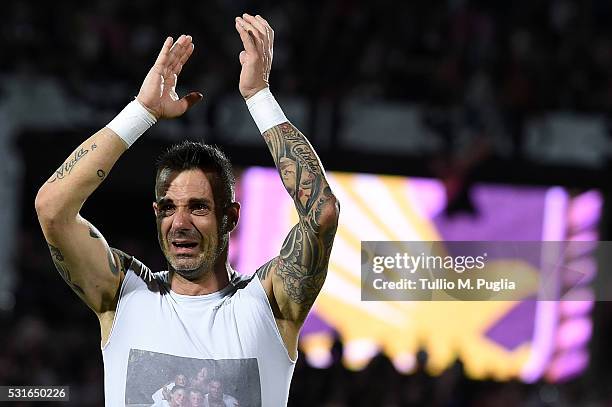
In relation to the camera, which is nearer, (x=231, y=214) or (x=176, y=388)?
(x=176, y=388)

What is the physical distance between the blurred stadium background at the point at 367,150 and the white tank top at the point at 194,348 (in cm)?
506

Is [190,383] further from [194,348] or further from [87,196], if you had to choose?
[87,196]

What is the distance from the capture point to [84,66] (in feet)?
33.1

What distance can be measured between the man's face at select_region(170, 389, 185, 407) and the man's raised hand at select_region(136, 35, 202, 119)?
0.86 metres

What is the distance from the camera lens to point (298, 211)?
142 inches

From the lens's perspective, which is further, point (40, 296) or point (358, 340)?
point (358, 340)

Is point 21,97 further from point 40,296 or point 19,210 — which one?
point 40,296

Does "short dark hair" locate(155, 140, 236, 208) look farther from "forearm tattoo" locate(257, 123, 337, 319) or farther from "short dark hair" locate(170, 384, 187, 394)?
"short dark hair" locate(170, 384, 187, 394)

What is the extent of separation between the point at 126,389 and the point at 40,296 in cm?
582

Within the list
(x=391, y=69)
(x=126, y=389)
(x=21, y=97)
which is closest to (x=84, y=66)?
(x=21, y=97)

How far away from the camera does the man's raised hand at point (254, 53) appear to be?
12.0 feet
